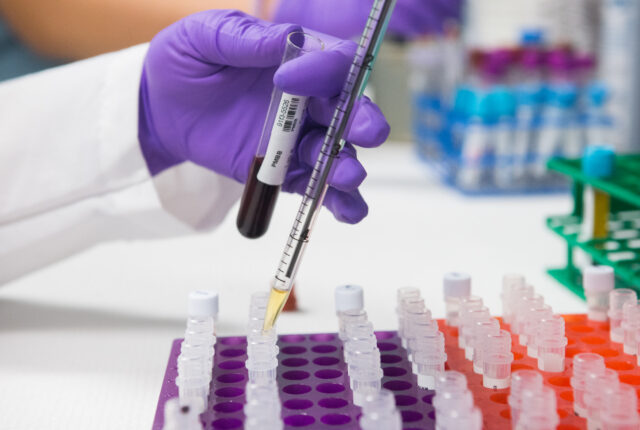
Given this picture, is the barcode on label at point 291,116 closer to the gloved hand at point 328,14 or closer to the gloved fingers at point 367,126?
the gloved fingers at point 367,126

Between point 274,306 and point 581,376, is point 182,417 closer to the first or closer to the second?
point 274,306

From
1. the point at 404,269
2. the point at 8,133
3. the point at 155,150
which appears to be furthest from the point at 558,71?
the point at 8,133

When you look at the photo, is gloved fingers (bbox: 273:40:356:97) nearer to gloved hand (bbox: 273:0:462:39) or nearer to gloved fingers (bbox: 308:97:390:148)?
gloved fingers (bbox: 308:97:390:148)

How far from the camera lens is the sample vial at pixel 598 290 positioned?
0.82m

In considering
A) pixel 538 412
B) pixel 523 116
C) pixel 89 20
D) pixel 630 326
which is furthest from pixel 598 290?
pixel 89 20

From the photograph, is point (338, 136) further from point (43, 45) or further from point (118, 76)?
point (43, 45)

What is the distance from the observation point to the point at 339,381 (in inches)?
27.0

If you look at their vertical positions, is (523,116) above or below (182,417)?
above

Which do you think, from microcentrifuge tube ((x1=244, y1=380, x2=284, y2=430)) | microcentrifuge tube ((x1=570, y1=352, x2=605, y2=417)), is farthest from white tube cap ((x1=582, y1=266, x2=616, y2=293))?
microcentrifuge tube ((x1=244, y1=380, x2=284, y2=430))

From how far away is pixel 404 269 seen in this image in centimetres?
117

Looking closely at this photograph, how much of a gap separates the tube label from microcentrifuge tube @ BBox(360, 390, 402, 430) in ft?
0.85

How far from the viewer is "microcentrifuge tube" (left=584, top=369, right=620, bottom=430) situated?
22.3 inches

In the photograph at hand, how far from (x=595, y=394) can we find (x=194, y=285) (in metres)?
0.68

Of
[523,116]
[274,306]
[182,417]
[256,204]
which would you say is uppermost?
[523,116]
